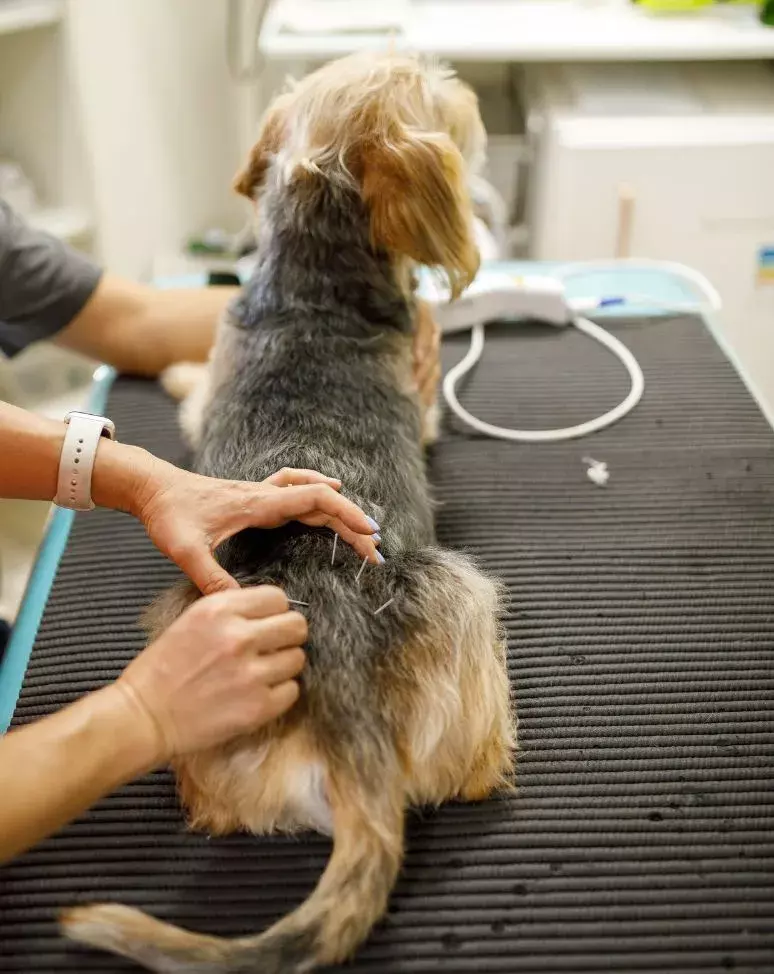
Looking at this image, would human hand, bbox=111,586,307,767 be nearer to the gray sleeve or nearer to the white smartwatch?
the white smartwatch

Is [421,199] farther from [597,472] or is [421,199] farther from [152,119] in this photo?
[152,119]

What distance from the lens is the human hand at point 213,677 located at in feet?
2.59

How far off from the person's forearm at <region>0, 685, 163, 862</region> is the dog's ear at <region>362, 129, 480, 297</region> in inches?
26.9

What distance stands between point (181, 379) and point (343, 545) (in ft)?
2.31

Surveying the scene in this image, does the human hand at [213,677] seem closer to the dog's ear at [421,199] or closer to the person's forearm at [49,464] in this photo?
the person's forearm at [49,464]

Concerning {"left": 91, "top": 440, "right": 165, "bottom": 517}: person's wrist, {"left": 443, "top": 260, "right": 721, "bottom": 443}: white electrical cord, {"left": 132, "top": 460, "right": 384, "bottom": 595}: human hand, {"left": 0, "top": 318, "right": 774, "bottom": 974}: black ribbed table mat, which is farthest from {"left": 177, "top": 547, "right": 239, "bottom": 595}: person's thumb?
{"left": 443, "top": 260, "right": 721, "bottom": 443}: white electrical cord

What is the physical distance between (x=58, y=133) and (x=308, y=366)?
1.39 m

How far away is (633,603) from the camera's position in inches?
44.9

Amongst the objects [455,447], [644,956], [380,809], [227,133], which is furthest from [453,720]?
[227,133]

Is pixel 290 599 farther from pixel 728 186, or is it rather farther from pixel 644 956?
pixel 728 186

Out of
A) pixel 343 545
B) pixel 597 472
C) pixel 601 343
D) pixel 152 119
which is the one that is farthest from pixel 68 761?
pixel 152 119

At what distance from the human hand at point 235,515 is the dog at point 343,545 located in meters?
0.03

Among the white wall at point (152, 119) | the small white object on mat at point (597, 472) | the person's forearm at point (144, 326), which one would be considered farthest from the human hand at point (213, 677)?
the white wall at point (152, 119)

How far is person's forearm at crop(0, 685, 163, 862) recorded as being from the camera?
0.73 meters
